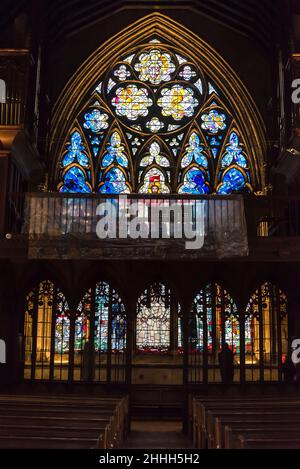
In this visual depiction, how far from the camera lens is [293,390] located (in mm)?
11508

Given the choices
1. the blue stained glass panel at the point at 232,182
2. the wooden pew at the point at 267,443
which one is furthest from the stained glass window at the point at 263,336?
the wooden pew at the point at 267,443

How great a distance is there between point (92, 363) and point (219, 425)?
641 cm

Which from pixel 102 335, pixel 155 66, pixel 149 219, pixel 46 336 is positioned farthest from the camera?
pixel 155 66

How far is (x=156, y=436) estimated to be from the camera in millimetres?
9820

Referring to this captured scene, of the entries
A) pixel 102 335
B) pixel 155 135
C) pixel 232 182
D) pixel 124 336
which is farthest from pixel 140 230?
pixel 155 135

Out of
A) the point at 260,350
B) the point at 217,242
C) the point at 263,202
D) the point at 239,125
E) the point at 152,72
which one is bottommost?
the point at 260,350

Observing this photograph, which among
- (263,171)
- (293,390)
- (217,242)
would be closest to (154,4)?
(263,171)

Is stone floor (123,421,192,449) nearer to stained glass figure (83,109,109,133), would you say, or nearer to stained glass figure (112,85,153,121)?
stained glass figure (83,109,109,133)

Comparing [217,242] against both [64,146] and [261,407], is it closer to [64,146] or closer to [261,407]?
[261,407]

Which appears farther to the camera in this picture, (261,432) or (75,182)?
(75,182)

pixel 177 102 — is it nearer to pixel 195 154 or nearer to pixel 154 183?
pixel 195 154

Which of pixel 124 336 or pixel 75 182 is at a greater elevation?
pixel 75 182

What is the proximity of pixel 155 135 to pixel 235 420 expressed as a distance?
42.0 ft

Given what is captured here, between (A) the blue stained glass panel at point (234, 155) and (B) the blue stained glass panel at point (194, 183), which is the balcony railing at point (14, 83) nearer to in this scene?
(B) the blue stained glass panel at point (194, 183)
